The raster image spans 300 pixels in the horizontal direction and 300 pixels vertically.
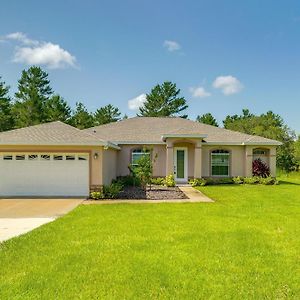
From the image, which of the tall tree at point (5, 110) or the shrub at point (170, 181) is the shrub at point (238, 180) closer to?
the shrub at point (170, 181)

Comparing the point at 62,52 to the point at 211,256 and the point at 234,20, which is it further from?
the point at 211,256

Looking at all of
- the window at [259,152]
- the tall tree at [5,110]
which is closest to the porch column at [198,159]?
the window at [259,152]

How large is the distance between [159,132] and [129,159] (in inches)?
140

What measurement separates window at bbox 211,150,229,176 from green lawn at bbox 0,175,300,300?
44.9 ft

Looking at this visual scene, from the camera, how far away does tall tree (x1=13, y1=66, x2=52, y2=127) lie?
45.0 meters

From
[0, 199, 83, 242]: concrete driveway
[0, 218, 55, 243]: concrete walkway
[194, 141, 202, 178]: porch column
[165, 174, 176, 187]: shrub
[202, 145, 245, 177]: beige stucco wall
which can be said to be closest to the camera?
[0, 218, 55, 243]: concrete walkway

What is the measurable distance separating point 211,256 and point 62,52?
2024cm

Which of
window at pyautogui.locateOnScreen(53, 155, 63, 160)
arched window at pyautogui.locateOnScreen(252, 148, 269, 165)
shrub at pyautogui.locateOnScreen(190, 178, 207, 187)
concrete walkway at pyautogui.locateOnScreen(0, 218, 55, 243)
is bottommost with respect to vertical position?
concrete walkway at pyautogui.locateOnScreen(0, 218, 55, 243)

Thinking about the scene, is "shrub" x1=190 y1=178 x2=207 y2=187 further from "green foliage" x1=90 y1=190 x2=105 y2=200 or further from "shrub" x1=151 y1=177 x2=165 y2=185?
"green foliage" x1=90 y1=190 x2=105 y2=200

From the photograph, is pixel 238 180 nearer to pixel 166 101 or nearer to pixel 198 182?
pixel 198 182

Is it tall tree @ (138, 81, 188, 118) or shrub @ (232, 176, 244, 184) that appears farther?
tall tree @ (138, 81, 188, 118)

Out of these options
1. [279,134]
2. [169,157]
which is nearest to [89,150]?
[169,157]

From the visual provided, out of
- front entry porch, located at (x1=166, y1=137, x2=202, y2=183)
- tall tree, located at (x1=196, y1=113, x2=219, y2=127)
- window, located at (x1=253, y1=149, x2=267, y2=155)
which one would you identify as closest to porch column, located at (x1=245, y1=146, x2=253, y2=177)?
window, located at (x1=253, y1=149, x2=267, y2=155)

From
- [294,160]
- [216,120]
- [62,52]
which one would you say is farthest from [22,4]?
[216,120]
